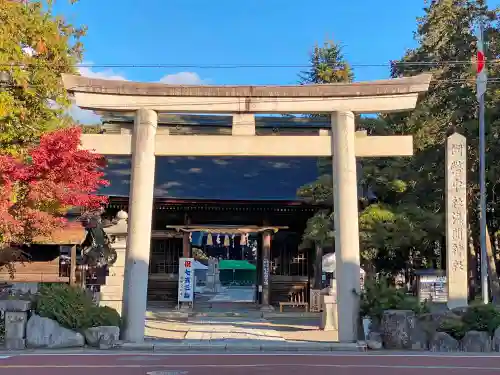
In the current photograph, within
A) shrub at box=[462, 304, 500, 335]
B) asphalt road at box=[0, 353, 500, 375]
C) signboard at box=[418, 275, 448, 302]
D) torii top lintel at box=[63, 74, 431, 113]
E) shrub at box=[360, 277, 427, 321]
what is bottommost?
asphalt road at box=[0, 353, 500, 375]

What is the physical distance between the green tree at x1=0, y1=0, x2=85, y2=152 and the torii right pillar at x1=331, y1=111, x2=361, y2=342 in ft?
27.5

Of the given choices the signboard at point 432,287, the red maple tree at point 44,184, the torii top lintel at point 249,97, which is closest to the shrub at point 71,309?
the red maple tree at point 44,184

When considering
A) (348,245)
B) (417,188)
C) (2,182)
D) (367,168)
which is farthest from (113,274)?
(417,188)

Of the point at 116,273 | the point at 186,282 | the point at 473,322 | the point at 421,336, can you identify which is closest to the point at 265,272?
the point at 186,282

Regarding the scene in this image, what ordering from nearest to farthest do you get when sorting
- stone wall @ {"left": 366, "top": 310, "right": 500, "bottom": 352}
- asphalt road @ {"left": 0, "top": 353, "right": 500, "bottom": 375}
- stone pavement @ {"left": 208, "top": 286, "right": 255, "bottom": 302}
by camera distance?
asphalt road @ {"left": 0, "top": 353, "right": 500, "bottom": 375}
stone wall @ {"left": 366, "top": 310, "right": 500, "bottom": 352}
stone pavement @ {"left": 208, "top": 286, "right": 255, "bottom": 302}

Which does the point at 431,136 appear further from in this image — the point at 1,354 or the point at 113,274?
the point at 1,354

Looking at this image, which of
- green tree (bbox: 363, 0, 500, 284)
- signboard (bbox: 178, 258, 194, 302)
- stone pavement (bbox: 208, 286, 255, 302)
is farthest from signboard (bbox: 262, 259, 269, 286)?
green tree (bbox: 363, 0, 500, 284)

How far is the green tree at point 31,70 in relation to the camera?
47.2ft

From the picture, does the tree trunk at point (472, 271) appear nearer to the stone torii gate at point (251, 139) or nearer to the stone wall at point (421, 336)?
the stone wall at point (421, 336)

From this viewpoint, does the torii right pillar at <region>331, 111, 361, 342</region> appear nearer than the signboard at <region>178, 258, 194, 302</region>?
Yes

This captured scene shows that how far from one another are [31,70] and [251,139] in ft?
25.7

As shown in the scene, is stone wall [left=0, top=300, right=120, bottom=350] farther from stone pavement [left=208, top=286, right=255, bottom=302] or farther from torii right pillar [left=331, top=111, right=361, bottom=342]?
stone pavement [left=208, top=286, right=255, bottom=302]

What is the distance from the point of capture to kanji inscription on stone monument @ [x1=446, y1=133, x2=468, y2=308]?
43.7ft

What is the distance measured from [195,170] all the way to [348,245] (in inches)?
551
